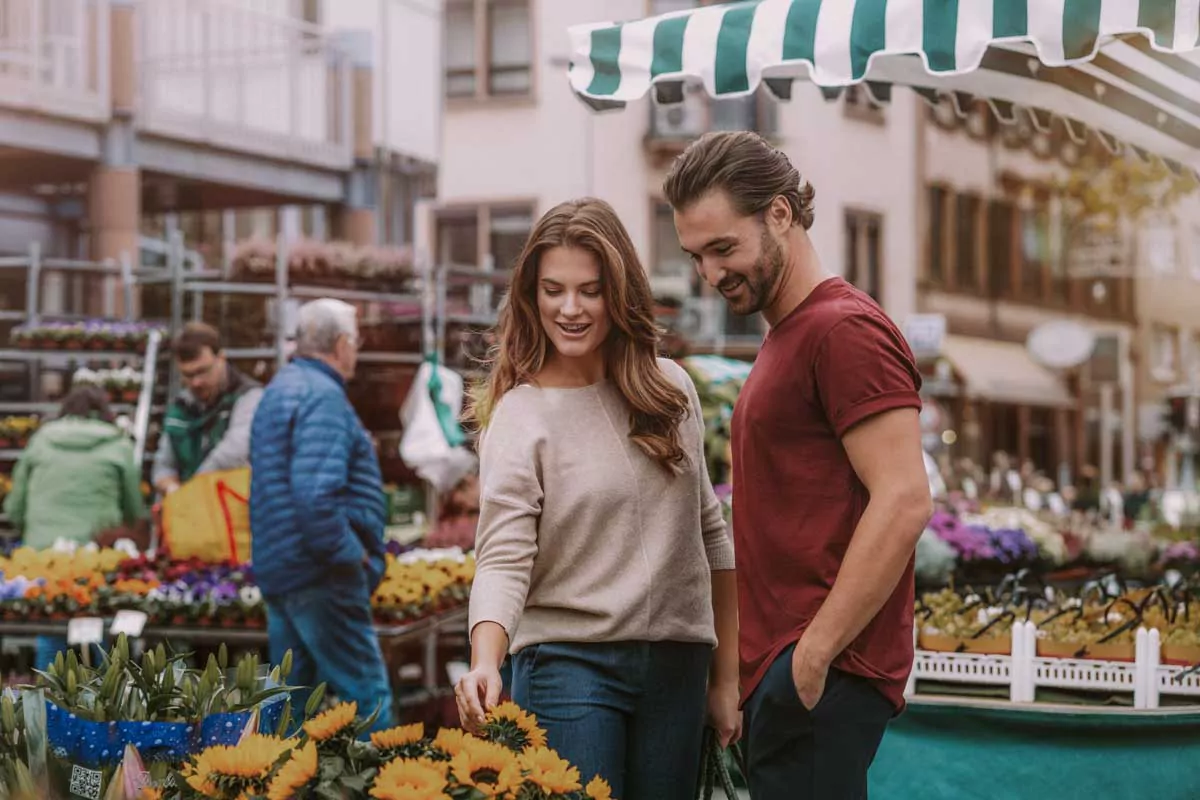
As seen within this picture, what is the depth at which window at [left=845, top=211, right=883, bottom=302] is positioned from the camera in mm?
28125

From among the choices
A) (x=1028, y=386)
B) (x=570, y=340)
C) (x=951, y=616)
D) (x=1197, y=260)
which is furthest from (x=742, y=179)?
(x=1197, y=260)

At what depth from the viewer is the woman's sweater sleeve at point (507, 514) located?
2.96 meters

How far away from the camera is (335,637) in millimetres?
5793

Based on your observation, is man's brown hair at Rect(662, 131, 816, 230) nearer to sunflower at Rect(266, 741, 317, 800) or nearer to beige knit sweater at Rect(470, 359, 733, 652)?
beige knit sweater at Rect(470, 359, 733, 652)

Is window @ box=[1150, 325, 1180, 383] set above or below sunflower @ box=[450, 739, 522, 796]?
above

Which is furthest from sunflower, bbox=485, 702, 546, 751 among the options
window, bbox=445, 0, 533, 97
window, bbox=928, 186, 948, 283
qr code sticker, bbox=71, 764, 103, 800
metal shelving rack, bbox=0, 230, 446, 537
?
window, bbox=928, 186, 948, 283

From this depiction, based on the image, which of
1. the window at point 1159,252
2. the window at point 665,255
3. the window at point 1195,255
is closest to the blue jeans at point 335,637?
the window at point 665,255

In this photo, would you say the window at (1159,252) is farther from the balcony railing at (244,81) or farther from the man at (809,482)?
the man at (809,482)

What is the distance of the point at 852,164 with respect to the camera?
27906mm

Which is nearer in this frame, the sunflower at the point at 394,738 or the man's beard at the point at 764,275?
the sunflower at the point at 394,738

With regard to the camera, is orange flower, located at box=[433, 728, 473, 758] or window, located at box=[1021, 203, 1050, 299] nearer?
orange flower, located at box=[433, 728, 473, 758]

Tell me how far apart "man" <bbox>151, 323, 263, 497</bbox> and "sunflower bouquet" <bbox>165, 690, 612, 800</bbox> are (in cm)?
489

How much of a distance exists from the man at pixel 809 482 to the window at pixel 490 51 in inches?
940

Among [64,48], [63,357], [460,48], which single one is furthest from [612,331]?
[460,48]
